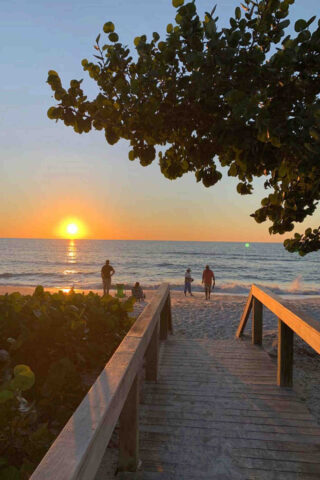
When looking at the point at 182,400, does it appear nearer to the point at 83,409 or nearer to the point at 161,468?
the point at 161,468

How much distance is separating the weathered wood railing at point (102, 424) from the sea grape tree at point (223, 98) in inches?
59.8

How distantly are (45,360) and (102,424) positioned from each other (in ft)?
7.04

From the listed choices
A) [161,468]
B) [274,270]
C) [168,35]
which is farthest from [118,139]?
[274,270]

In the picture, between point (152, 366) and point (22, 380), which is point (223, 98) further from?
point (152, 366)

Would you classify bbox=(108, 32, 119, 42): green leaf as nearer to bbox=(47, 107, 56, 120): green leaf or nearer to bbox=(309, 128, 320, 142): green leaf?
bbox=(47, 107, 56, 120): green leaf

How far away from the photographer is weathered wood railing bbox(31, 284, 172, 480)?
4.34 ft

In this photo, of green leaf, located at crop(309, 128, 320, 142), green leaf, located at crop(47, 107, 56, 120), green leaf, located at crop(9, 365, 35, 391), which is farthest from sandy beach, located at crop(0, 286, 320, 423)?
green leaf, located at crop(47, 107, 56, 120)

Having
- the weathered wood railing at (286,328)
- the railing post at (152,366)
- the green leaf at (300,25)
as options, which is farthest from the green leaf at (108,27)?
the railing post at (152,366)

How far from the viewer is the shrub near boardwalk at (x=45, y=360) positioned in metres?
2.44

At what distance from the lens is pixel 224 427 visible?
345 cm

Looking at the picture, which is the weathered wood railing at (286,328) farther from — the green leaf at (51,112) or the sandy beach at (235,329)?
the green leaf at (51,112)

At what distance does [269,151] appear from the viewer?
7.59ft

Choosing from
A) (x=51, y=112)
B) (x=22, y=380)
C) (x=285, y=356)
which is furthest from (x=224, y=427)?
(x=51, y=112)

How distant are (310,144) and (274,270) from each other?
5704 centimetres
